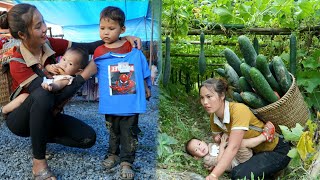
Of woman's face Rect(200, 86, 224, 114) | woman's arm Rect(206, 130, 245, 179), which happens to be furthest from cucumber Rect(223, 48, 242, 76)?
woman's arm Rect(206, 130, 245, 179)

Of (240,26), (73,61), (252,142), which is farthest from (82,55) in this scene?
(240,26)

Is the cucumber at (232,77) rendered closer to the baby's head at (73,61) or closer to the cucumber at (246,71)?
the cucumber at (246,71)

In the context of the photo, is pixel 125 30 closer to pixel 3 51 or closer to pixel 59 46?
pixel 59 46

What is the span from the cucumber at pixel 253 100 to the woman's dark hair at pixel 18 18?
1.20 metres

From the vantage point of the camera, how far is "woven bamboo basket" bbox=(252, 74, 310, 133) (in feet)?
7.09

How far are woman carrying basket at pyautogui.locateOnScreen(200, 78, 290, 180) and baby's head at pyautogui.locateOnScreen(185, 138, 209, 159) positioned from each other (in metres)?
0.08

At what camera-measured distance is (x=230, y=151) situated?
6.24 feet

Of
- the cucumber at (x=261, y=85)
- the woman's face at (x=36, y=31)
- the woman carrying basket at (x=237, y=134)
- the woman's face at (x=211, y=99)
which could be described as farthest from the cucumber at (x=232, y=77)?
the woman's face at (x=36, y=31)

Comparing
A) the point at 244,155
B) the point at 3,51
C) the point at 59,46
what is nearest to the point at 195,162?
the point at 244,155

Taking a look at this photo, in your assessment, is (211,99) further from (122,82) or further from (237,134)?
(122,82)

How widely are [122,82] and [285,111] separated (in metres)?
1.04

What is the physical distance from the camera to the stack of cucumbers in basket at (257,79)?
7.15 ft

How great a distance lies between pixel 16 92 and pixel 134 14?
1.88 feet

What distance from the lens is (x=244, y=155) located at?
6.85ft
